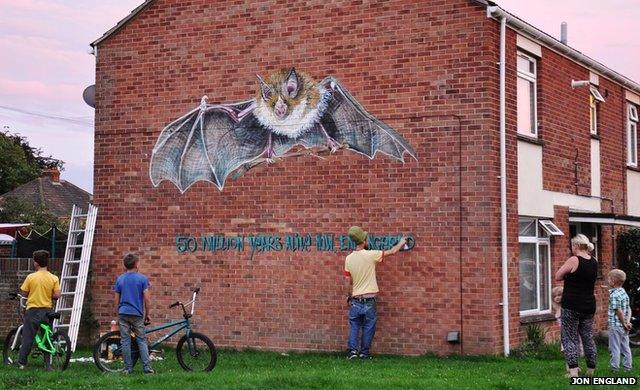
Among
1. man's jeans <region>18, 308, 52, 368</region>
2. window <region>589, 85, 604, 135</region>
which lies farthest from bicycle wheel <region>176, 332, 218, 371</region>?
window <region>589, 85, 604, 135</region>

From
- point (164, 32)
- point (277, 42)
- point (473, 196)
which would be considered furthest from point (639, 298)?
point (164, 32)

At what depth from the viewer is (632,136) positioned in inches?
930

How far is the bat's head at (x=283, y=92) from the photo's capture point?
1742cm

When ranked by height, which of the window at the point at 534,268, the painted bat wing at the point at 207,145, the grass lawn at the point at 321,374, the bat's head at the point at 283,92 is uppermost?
the bat's head at the point at 283,92

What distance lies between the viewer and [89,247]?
59.6ft

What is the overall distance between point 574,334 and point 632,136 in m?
11.6

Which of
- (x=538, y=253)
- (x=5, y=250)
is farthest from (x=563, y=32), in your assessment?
(x=5, y=250)

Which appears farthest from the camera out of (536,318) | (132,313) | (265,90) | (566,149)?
(566,149)

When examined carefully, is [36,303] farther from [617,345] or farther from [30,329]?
→ [617,345]

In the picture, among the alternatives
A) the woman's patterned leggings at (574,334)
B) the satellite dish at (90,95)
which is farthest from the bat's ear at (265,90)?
the woman's patterned leggings at (574,334)

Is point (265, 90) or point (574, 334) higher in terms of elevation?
point (265, 90)

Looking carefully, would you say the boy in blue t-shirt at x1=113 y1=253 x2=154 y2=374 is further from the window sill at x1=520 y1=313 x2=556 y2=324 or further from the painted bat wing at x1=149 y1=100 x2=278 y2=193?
the window sill at x1=520 y1=313 x2=556 y2=324

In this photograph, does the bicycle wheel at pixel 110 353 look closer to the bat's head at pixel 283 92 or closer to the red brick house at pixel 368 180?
the red brick house at pixel 368 180

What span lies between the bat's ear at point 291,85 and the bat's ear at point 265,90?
0.26 m
